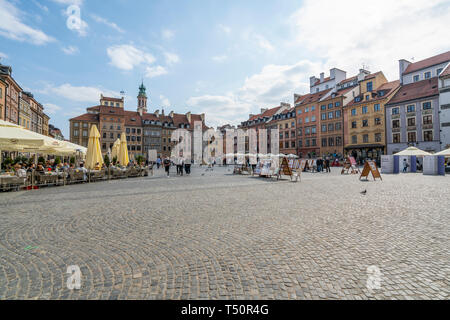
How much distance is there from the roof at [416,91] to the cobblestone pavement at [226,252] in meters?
41.7

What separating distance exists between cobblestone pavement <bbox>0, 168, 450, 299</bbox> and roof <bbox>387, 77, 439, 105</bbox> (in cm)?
4169

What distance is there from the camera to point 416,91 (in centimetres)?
3900

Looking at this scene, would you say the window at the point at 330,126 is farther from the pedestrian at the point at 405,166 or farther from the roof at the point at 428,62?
the pedestrian at the point at 405,166

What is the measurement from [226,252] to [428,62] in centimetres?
5491

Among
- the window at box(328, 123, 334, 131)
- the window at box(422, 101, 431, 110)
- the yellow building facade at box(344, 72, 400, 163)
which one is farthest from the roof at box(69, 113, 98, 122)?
the window at box(422, 101, 431, 110)

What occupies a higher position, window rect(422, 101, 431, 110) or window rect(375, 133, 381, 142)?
window rect(422, 101, 431, 110)

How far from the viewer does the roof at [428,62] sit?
127 feet

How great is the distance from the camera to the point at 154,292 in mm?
2566

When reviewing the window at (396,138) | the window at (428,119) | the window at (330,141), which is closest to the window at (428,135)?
the window at (428,119)

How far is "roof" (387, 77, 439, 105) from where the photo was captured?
3697cm

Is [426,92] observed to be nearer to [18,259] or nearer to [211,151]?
[18,259]

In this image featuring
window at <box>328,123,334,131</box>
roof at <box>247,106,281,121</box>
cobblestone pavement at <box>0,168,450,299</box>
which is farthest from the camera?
roof at <box>247,106,281,121</box>

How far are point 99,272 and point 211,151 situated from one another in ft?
282

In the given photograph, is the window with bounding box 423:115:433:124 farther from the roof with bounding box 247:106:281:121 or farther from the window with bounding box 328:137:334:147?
the roof with bounding box 247:106:281:121
